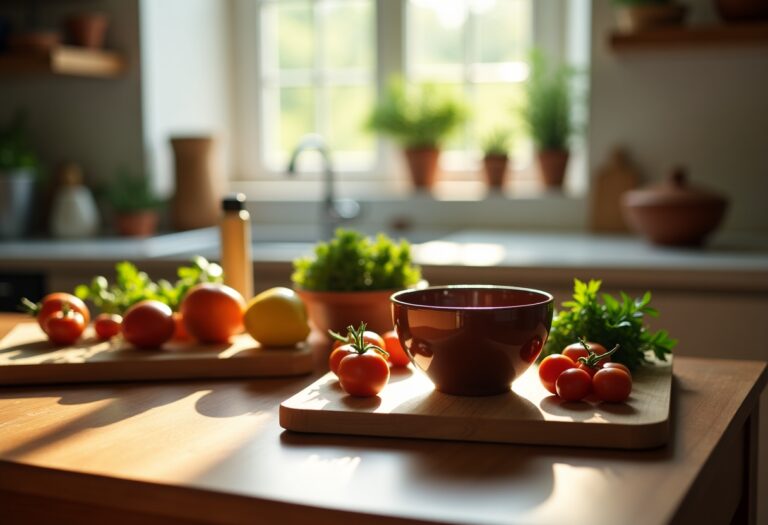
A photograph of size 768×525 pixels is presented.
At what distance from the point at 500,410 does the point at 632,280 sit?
1.44m

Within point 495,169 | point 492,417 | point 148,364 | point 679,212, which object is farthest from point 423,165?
point 492,417

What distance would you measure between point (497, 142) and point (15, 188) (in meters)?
1.66

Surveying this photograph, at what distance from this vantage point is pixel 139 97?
3.39 metres

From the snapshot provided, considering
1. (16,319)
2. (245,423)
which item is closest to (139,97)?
(16,319)

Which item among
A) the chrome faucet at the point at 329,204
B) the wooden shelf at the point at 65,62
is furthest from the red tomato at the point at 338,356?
the wooden shelf at the point at 65,62

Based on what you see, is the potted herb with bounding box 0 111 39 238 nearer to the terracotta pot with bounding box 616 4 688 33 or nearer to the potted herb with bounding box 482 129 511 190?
the potted herb with bounding box 482 129 511 190

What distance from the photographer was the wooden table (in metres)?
0.78

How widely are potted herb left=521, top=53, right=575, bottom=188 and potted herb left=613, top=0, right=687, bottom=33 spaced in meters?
0.41

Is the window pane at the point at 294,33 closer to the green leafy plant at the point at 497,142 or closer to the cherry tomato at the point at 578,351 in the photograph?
the green leafy plant at the point at 497,142

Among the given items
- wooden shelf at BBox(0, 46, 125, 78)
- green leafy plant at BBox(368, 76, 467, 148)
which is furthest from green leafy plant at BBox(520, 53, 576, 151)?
wooden shelf at BBox(0, 46, 125, 78)

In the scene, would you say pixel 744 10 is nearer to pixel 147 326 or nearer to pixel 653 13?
pixel 653 13

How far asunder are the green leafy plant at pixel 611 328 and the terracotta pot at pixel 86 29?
2.56m

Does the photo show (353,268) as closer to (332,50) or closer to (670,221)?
(670,221)

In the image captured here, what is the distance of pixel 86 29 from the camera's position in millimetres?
3285
